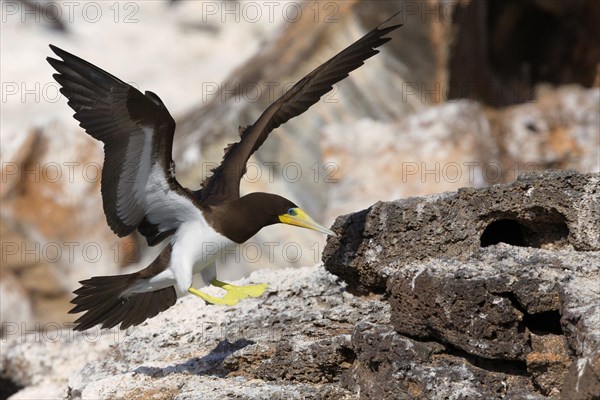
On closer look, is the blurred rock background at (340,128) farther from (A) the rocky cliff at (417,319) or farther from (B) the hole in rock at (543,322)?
(B) the hole in rock at (543,322)

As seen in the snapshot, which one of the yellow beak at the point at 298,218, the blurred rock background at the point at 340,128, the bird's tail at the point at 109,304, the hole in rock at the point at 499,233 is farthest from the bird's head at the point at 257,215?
the blurred rock background at the point at 340,128

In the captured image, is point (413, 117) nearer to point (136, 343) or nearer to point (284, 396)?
point (136, 343)

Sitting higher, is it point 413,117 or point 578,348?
point 413,117

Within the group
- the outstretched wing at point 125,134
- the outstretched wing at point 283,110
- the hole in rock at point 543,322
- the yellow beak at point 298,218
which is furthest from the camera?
the outstretched wing at point 283,110

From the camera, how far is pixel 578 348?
17.6ft

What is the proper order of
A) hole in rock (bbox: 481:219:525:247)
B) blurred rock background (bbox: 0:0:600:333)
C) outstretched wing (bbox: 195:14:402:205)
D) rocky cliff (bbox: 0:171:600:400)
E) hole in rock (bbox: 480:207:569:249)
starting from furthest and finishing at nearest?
1. blurred rock background (bbox: 0:0:600:333)
2. outstretched wing (bbox: 195:14:402:205)
3. hole in rock (bbox: 481:219:525:247)
4. hole in rock (bbox: 480:207:569:249)
5. rocky cliff (bbox: 0:171:600:400)

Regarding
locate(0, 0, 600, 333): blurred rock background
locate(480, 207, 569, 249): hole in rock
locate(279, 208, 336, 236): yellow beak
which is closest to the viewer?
locate(480, 207, 569, 249): hole in rock

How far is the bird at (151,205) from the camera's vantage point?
7477 mm

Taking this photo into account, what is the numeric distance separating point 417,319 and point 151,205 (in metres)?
2.49

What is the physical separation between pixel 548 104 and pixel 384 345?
10395mm

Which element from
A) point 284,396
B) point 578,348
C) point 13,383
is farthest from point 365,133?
point 578,348

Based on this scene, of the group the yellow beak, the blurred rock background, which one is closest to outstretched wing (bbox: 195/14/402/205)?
the yellow beak

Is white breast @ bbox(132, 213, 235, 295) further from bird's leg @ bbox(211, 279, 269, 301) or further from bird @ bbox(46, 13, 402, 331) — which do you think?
bird's leg @ bbox(211, 279, 269, 301)

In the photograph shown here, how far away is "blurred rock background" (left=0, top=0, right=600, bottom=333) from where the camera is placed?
14.6m
